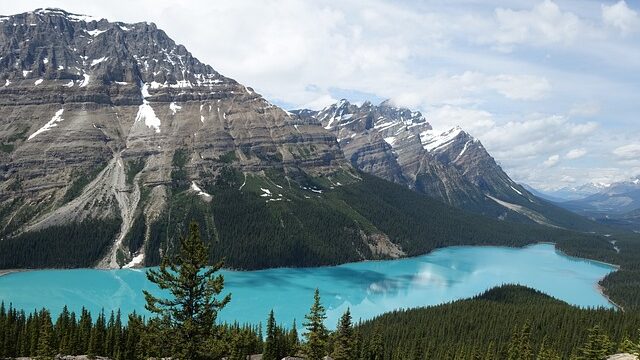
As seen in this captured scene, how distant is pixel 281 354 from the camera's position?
9412 centimetres

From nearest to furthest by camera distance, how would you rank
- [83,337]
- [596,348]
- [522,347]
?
[596,348], [522,347], [83,337]

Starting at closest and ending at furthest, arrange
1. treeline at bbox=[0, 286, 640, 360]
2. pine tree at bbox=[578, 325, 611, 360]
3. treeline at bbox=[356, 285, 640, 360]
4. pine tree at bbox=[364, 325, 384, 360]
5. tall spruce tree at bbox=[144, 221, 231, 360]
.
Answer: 1. tall spruce tree at bbox=[144, 221, 231, 360]
2. pine tree at bbox=[578, 325, 611, 360]
3. treeline at bbox=[0, 286, 640, 360]
4. pine tree at bbox=[364, 325, 384, 360]
5. treeline at bbox=[356, 285, 640, 360]

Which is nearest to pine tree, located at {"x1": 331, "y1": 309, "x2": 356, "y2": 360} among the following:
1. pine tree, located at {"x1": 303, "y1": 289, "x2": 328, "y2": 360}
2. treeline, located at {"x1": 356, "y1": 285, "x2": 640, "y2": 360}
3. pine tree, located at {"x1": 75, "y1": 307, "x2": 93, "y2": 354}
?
pine tree, located at {"x1": 303, "y1": 289, "x2": 328, "y2": 360}

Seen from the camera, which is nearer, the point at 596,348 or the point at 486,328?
the point at 596,348

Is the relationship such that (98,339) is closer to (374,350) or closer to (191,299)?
(374,350)

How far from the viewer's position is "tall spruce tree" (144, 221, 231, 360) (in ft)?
81.3

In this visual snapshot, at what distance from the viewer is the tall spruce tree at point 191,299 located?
2477cm

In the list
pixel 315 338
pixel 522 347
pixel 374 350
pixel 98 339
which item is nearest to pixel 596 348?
pixel 522 347

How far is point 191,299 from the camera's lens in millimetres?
25141

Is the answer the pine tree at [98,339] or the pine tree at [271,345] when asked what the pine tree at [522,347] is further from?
the pine tree at [98,339]

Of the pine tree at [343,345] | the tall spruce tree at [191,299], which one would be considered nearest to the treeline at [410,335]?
the pine tree at [343,345]

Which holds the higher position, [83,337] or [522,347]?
[522,347]

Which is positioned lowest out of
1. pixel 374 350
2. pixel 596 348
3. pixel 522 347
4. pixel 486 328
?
pixel 486 328

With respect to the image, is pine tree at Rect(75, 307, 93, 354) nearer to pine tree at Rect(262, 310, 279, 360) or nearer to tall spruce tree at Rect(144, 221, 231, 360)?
pine tree at Rect(262, 310, 279, 360)
